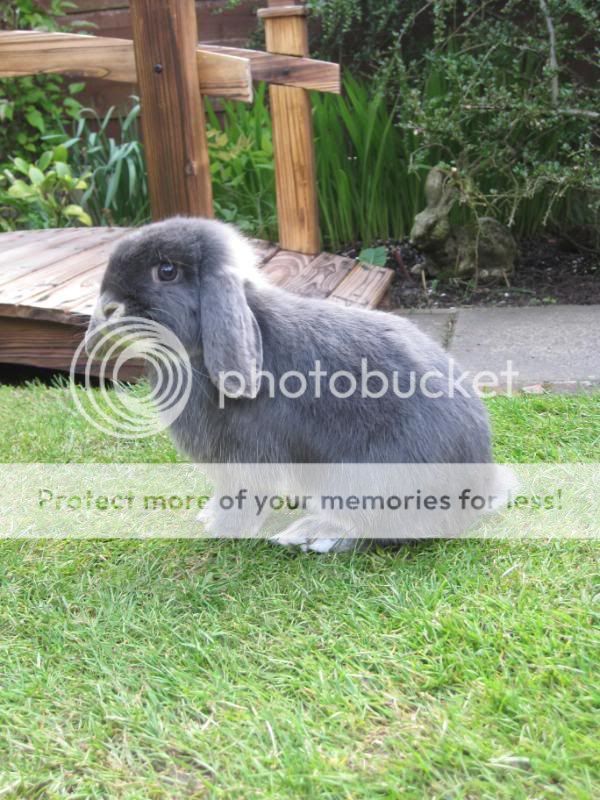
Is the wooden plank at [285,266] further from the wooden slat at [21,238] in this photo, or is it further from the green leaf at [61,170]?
the green leaf at [61,170]

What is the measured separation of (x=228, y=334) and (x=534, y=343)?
7.60ft

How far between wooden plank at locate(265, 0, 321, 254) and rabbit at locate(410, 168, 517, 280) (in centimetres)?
69

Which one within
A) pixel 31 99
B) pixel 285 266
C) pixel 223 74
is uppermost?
pixel 31 99

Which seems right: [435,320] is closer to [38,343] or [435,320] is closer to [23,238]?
[38,343]

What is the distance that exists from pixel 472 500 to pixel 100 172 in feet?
15.0

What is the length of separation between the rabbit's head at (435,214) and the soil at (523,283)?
28 cm

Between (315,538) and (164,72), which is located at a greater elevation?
(164,72)

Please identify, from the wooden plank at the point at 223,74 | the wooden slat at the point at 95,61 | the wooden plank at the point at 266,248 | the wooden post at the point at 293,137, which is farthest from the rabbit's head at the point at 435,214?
the wooden plank at the point at 223,74

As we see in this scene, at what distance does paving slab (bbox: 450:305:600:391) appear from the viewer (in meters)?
3.53

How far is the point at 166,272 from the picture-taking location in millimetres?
2082

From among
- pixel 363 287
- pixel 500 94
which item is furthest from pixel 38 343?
pixel 500 94

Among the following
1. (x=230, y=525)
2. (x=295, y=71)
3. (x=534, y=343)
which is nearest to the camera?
(x=230, y=525)

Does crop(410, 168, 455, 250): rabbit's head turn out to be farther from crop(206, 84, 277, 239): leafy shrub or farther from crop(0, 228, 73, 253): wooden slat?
crop(0, 228, 73, 253): wooden slat

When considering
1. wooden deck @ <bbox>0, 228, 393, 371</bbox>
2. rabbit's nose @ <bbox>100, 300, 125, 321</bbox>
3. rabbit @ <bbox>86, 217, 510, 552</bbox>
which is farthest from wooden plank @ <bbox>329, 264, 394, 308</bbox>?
rabbit's nose @ <bbox>100, 300, 125, 321</bbox>
